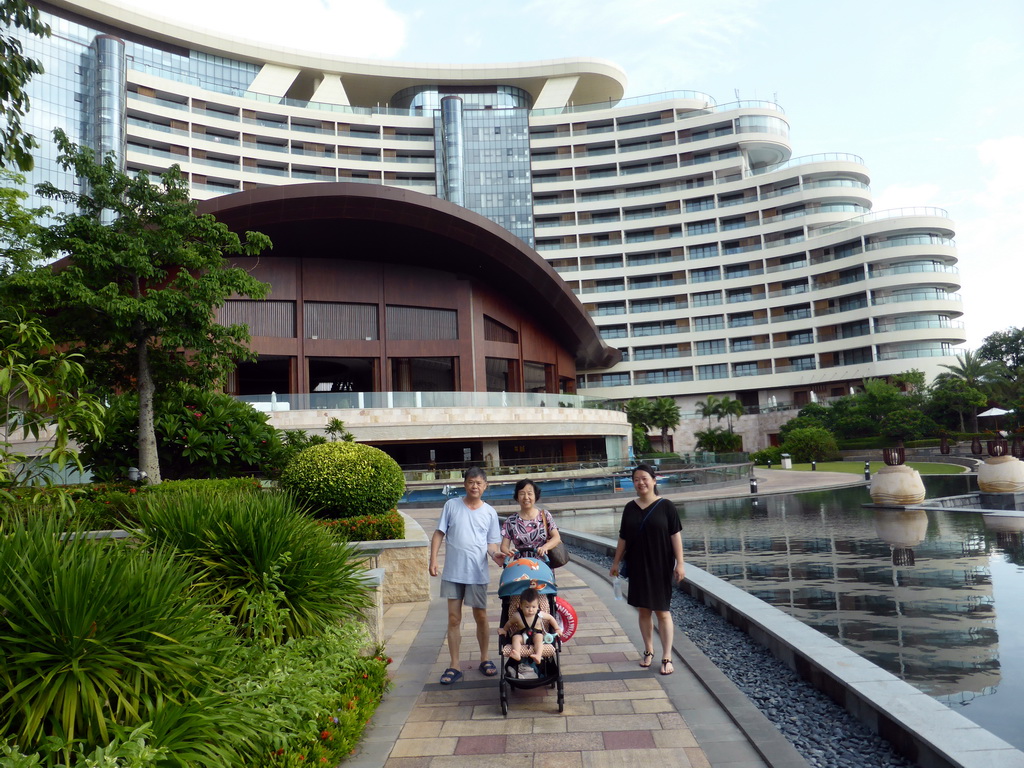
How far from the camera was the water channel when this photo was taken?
5.55 m

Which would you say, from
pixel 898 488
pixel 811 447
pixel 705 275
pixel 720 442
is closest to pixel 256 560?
pixel 898 488

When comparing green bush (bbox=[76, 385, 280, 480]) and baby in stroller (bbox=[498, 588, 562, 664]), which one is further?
green bush (bbox=[76, 385, 280, 480])

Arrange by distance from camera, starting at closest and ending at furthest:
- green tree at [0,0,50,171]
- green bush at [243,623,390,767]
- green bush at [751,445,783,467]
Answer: green bush at [243,623,390,767], green tree at [0,0,50,171], green bush at [751,445,783,467]

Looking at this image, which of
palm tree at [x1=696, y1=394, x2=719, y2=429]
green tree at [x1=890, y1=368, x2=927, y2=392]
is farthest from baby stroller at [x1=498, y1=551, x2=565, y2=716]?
palm tree at [x1=696, y1=394, x2=719, y2=429]

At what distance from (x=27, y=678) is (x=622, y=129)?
3229 inches

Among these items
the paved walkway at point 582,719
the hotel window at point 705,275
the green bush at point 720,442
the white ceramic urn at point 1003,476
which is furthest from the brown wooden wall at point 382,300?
the hotel window at point 705,275

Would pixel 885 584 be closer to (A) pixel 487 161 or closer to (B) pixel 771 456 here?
(B) pixel 771 456

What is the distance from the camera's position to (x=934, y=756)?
12.5ft

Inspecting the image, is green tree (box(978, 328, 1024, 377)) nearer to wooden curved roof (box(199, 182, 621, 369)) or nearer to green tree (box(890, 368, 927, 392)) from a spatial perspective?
green tree (box(890, 368, 927, 392))

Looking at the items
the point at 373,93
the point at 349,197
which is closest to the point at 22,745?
the point at 349,197

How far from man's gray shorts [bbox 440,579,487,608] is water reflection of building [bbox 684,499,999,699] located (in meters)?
3.52

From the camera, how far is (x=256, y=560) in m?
5.37

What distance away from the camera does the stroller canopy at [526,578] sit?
17.4ft

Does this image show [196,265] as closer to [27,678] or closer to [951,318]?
[27,678]
